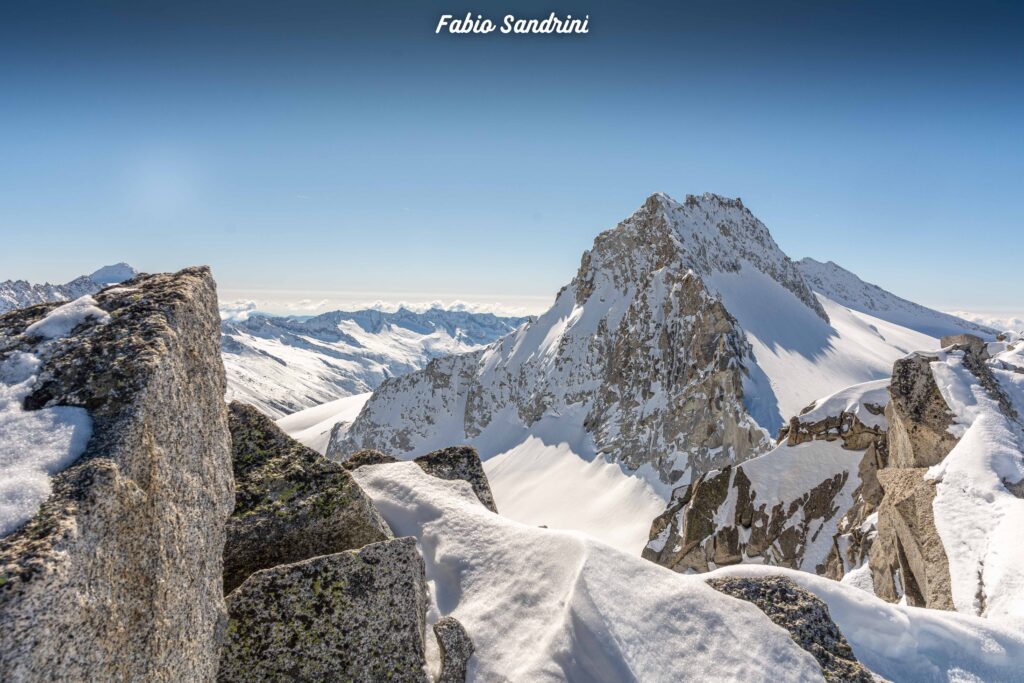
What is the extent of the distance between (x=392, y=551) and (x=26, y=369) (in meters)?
4.41

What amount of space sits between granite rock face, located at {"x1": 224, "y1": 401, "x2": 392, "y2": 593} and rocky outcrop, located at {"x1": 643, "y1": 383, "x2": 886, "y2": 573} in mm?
31002

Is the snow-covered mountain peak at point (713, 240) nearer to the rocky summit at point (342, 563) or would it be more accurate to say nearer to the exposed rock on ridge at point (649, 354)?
the exposed rock on ridge at point (649, 354)

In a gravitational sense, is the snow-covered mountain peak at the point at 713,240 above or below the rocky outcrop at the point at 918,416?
above

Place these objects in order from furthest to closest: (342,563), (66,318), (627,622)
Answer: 1. (627,622)
2. (342,563)
3. (66,318)

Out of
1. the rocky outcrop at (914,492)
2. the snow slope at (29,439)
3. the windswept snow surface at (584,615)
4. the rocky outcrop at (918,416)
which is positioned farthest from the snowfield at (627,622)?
the rocky outcrop at (918,416)

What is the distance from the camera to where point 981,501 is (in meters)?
15.0

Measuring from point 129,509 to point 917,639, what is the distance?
33.6ft

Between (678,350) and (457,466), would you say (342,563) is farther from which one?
(678,350)

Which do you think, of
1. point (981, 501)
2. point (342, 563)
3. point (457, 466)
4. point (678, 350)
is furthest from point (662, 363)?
point (342, 563)

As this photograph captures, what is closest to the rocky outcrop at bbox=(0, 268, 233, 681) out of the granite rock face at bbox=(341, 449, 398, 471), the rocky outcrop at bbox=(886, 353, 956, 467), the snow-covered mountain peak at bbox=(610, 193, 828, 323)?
the granite rock face at bbox=(341, 449, 398, 471)

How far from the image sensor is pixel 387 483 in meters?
11.3

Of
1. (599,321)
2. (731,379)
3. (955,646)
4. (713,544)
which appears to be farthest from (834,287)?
(955,646)

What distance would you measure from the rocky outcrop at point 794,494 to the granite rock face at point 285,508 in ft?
102

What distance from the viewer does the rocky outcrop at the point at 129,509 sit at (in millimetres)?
4203
